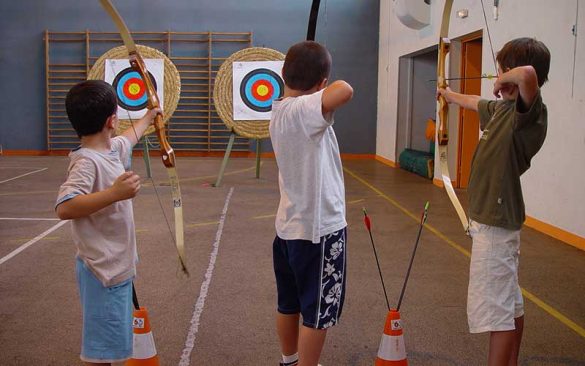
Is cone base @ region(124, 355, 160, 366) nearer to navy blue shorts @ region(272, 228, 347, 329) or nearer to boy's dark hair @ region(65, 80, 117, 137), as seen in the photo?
navy blue shorts @ region(272, 228, 347, 329)

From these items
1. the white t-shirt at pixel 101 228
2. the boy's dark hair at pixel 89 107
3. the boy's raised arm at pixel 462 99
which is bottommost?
the white t-shirt at pixel 101 228

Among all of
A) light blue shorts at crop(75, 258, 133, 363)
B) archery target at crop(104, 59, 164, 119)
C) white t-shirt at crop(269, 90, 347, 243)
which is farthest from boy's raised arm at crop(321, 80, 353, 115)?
archery target at crop(104, 59, 164, 119)

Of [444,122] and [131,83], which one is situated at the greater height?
[131,83]

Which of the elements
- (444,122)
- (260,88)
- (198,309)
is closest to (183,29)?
(260,88)

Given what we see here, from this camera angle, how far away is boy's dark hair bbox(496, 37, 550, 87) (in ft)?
5.55

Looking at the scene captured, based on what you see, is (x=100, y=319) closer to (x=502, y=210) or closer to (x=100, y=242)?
(x=100, y=242)

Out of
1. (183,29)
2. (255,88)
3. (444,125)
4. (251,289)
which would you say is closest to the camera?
(444,125)

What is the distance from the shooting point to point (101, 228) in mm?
1512

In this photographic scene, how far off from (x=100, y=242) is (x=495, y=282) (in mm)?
1036

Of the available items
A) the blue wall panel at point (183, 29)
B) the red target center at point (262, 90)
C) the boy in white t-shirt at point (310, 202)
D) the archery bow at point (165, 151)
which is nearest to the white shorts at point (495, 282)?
the boy in white t-shirt at point (310, 202)

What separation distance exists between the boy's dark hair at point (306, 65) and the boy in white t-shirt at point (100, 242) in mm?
461

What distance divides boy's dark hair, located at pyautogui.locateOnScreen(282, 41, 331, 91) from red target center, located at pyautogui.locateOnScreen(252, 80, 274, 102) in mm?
5886

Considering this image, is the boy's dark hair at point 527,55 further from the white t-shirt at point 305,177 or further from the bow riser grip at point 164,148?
the bow riser grip at point 164,148

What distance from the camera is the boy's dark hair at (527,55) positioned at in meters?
1.69
